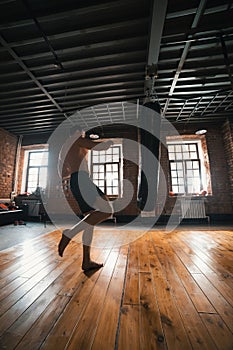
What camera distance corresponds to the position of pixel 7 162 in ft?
19.4

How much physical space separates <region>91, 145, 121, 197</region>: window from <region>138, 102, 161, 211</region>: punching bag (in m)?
4.37

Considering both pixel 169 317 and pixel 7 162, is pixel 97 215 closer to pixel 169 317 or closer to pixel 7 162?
pixel 169 317

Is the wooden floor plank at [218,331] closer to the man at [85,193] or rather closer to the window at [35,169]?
the man at [85,193]

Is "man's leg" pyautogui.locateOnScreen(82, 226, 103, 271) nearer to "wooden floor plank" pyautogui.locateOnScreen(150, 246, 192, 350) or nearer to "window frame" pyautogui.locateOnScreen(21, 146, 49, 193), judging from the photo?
"wooden floor plank" pyautogui.locateOnScreen(150, 246, 192, 350)

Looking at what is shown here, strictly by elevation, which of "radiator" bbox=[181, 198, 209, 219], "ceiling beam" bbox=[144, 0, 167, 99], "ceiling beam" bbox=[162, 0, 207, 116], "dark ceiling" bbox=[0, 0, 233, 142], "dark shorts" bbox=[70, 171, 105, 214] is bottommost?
"radiator" bbox=[181, 198, 209, 219]

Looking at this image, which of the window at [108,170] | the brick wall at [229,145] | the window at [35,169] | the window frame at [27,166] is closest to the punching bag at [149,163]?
the window at [108,170]

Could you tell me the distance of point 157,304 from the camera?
40.3 inches

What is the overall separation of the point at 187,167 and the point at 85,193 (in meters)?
5.14

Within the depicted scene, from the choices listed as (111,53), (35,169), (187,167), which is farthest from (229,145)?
(35,169)

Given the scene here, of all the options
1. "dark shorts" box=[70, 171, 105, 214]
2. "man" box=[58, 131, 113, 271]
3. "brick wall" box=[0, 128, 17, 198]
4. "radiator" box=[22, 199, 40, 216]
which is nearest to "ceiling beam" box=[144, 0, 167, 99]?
"man" box=[58, 131, 113, 271]

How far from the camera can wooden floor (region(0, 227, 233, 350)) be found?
2.45 feet

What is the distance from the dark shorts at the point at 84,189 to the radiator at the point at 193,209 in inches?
167

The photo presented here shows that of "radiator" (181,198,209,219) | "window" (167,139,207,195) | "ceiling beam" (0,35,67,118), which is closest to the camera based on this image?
"ceiling beam" (0,35,67,118)

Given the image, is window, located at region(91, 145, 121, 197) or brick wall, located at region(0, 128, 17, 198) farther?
window, located at region(91, 145, 121, 197)
